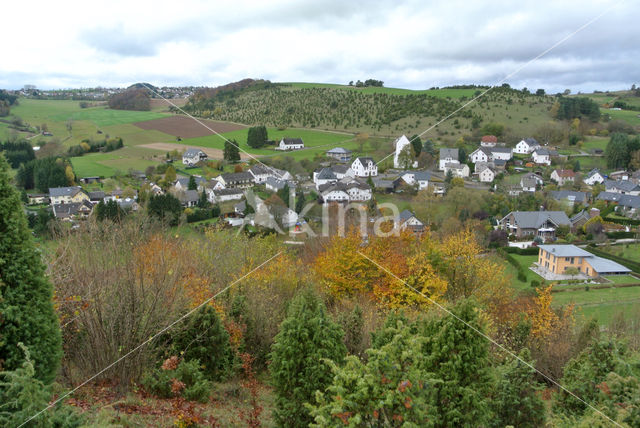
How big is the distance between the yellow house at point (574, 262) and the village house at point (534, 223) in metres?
6.48

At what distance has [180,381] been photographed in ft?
26.2

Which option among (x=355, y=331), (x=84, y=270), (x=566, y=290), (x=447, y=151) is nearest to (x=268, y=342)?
(x=355, y=331)

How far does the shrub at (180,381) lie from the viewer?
8.24m

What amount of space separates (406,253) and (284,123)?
15.8 meters

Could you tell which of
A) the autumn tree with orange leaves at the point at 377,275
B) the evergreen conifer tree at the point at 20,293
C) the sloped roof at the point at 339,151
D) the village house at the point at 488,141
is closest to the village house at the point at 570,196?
the village house at the point at 488,141

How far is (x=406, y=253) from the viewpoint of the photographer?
70.0 feet

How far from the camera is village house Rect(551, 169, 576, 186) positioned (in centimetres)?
5871

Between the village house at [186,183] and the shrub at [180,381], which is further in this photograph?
the village house at [186,183]

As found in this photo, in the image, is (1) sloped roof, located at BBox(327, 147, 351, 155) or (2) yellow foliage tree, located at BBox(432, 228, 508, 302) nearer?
(2) yellow foliage tree, located at BBox(432, 228, 508, 302)

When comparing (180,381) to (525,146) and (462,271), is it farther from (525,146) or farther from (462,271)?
(525,146)

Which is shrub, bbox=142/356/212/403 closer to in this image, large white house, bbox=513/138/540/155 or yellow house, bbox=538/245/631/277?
yellow house, bbox=538/245/631/277

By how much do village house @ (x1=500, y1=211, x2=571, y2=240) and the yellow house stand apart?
648 centimetres

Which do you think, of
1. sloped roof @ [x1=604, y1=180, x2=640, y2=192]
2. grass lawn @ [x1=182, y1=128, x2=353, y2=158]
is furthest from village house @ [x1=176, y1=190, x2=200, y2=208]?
sloped roof @ [x1=604, y1=180, x2=640, y2=192]

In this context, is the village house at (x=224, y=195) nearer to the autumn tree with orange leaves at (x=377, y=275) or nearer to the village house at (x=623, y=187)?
the autumn tree with orange leaves at (x=377, y=275)
